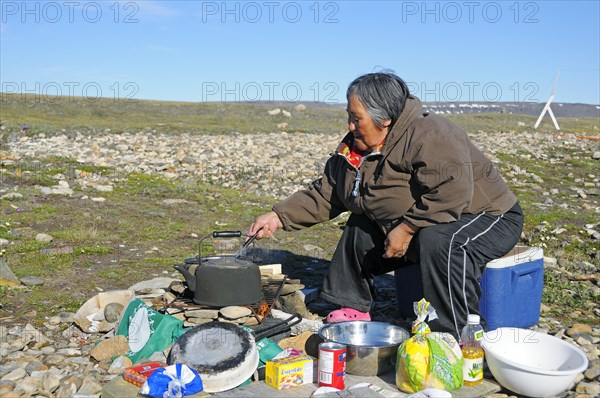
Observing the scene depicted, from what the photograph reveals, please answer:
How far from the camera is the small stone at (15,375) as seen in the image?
3.55m

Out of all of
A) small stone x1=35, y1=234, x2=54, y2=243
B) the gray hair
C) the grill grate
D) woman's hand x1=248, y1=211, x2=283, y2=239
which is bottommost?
small stone x1=35, y1=234, x2=54, y2=243

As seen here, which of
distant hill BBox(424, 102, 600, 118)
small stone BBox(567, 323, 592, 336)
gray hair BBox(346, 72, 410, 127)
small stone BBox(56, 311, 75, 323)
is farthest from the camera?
distant hill BBox(424, 102, 600, 118)

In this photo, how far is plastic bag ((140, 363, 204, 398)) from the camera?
312 cm

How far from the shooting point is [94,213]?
8.09 metres

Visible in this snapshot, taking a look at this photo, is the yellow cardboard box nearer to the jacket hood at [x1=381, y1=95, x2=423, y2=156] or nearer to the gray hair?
the jacket hood at [x1=381, y1=95, x2=423, y2=156]

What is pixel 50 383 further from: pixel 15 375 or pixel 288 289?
pixel 288 289

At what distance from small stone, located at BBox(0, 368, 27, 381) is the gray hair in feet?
7.86

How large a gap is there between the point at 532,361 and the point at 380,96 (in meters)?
1.73

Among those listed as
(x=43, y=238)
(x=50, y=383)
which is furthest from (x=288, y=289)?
(x=43, y=238)

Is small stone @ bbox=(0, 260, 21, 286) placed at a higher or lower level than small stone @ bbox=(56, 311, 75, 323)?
higher

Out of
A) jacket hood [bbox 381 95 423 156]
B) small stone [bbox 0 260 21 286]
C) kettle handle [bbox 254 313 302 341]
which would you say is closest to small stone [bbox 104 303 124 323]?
kettle handle [bbox 254 313 302 341]

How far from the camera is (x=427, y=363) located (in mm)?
3291

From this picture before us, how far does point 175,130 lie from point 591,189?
40.9 feet

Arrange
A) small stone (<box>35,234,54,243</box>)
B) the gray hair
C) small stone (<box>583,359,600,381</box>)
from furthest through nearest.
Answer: small stone (<box>35,234,54,243</box>)
the gray hair
small stone (<box>583,359,600,381</box>)
